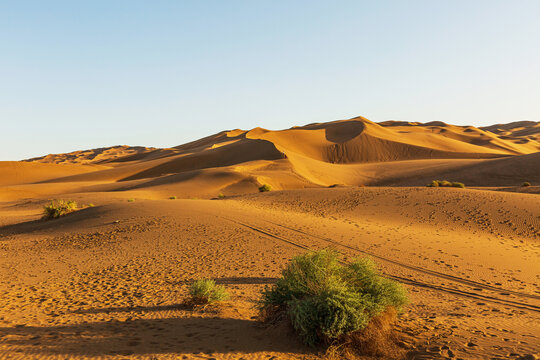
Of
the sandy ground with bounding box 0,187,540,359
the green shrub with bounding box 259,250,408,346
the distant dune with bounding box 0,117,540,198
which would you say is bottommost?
the sandy ground with bounding box 0,187,540,359

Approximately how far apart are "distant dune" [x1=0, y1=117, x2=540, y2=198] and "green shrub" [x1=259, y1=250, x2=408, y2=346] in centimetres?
2750

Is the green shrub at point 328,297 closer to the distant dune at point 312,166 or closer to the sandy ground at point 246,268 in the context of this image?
the sandy ground at point 246,268

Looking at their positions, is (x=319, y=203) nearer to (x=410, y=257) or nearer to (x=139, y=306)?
(x=410, y=257)

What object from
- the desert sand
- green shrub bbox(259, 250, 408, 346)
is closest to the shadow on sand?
the desert sand

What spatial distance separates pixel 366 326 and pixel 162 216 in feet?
46.1

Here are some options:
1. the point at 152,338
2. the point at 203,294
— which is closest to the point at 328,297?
the point at 152,338

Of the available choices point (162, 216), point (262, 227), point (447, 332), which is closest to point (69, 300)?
point (447, 332)

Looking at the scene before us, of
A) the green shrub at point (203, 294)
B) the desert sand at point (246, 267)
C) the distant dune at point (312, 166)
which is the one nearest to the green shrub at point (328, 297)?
the desert sand at point (246, 267)

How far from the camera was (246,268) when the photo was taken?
11.0 m

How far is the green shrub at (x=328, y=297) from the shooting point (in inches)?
218

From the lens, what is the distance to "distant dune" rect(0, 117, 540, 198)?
37.3m

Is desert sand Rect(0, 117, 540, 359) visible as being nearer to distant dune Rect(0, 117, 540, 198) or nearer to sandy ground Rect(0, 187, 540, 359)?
sandy ground Rect(0, 187, 540, 359)

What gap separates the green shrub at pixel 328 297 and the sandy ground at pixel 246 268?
392 mm

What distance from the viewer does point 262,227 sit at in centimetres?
1616
